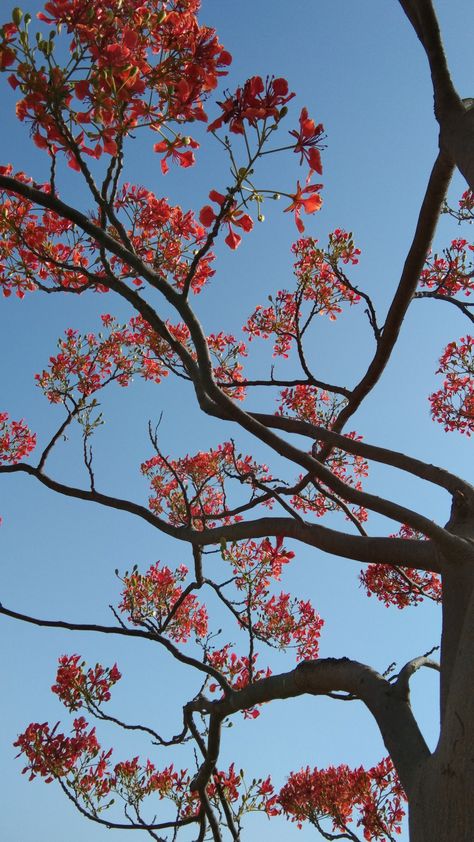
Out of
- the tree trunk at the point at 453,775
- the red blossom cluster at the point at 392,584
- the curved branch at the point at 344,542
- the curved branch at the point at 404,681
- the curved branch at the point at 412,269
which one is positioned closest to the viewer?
the tree trunk at the point at 453,775

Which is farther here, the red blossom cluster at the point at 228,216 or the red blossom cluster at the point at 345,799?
the red blossom cluster at the point at 345,799

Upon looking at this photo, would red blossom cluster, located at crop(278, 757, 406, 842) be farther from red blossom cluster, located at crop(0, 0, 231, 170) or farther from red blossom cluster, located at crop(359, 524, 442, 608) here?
red blossom cluster, located at crop(0, 0, 231, 170)

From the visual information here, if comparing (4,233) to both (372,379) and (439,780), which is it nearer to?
(372,379)

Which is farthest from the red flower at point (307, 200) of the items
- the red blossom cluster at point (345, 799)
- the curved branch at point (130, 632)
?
the red blossom cluster at point (345, 799)

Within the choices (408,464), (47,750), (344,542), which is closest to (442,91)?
(408,464)

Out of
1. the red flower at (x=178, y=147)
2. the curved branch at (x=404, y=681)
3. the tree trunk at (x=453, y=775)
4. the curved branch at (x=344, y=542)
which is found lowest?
the tree trunk at (x=453, y=775)

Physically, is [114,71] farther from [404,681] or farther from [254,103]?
[404,681]

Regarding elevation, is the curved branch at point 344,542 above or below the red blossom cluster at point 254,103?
below

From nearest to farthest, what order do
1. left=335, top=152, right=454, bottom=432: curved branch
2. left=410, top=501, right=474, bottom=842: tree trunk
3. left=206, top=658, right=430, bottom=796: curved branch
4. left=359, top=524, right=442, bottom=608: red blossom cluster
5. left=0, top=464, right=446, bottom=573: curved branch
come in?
left=410, top=501, right=474, bottom=842: tree trunk, left=206, top=658, right=430, bottom=796: curved branch, left=0, top=464, right=446, bottom=573: curved branch, left=335, top=152, right=454, bottom=432: curved branch, left=359, top=524, right=442, bottom=608: red blossom cluster

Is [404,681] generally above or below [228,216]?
below

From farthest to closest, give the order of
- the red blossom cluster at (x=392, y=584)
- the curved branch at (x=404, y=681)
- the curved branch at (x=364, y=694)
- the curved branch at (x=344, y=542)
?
1. the red blossom cluster at (x=392, y=584)
2. the curved branch at (x=344, y=542)
3. the curved branch at (x=404, y=681)
4. the curved branch at (x=364, y=694)

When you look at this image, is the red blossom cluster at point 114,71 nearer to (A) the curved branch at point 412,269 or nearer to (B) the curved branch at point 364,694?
(A) the curved branch at point 412,269

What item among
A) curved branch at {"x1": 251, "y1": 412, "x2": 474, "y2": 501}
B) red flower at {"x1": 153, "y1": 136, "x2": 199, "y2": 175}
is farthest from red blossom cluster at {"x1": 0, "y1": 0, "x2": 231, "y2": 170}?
curved branch at {"x1": 251, "y1": 412, "x2": 474, "y2": 501}

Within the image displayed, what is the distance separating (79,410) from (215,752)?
9.45 ft
